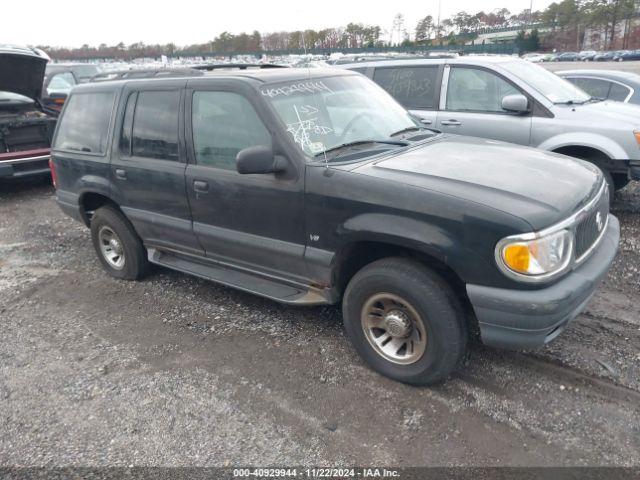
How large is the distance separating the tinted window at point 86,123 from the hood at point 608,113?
16.6 ft

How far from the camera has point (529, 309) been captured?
8.56 feet

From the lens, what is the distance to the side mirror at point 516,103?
5762 mm

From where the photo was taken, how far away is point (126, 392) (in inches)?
130

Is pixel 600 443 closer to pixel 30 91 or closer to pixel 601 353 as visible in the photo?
pixel 601 353

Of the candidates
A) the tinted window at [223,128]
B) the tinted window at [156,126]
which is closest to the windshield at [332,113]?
the tinted window at [223,128]

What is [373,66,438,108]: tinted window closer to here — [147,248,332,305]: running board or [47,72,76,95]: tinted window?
[147,248,332,305]: running board

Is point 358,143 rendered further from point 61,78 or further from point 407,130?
point 61,78

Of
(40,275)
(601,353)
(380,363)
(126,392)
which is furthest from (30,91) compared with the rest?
(601,353)

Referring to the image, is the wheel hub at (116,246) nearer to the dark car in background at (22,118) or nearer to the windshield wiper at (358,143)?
the windshield wiper at (358,143)

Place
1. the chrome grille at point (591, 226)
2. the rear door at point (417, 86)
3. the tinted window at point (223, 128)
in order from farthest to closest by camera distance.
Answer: the rear door at point (417, 86) < the tinted window at point (223, 128) < the chrome grille at point (591, 226)

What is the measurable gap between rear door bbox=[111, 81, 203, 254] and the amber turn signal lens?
2.50 m

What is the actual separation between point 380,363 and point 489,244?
44.4 inches

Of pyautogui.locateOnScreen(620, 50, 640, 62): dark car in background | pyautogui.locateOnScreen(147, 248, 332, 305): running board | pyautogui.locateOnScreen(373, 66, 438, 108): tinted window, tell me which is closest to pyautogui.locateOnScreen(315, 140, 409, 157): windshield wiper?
pyautogui.locateOnScreen(147, 248, 332, 305): running board

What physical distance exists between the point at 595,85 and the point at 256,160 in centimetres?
716
